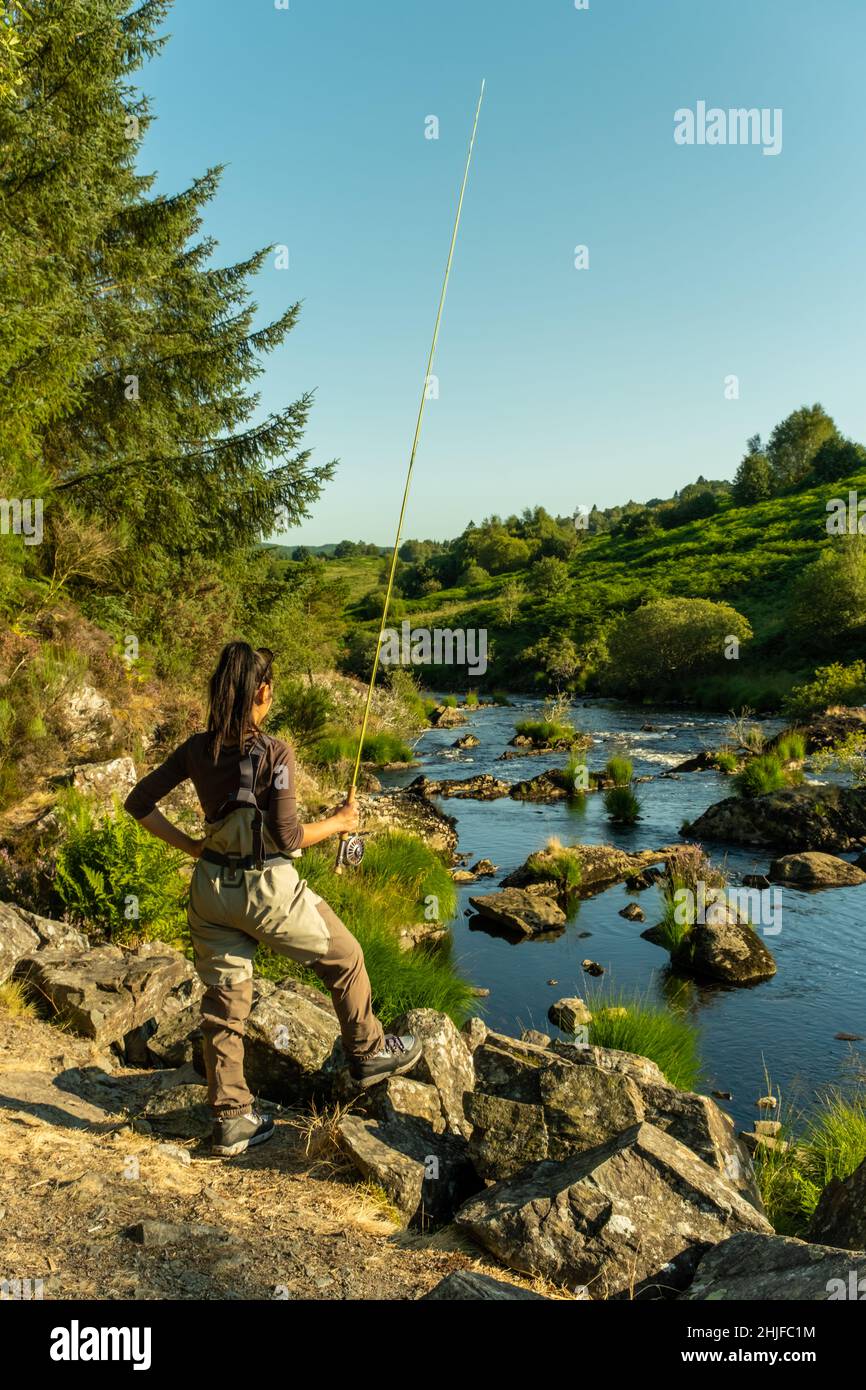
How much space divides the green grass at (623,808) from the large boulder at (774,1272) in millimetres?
16084

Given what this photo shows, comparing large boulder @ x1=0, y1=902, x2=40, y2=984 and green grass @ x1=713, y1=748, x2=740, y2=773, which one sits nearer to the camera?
large boulder @ x1=0, y1=902, x2=40, y2=984

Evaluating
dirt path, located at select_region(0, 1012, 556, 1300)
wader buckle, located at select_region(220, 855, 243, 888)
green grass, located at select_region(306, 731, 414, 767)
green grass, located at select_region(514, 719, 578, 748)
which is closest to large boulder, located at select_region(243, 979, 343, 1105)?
dirt path, located at select_region(0, 1012, 556, 1300)

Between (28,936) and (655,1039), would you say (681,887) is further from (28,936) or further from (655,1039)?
(28,936)

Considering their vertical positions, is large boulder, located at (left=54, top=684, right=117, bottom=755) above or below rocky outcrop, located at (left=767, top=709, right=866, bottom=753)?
above

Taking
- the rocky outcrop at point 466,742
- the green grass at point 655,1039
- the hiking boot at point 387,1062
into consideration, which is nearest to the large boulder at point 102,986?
the hiking boot at point 387,1062

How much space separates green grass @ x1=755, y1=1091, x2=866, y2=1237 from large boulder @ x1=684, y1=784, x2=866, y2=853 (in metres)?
11.2

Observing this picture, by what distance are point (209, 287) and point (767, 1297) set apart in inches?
731

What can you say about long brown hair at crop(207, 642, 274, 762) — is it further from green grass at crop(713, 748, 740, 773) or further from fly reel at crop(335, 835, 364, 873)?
green grass at crop(713, 748, 740, 773)

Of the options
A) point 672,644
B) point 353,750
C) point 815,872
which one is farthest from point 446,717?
point 815,872

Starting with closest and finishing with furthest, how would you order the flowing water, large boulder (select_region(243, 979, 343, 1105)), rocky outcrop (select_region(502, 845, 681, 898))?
large boulder (select_region(243, 979, 343, 1105)) → the flowing water → rocky outcrop (select_region(502, 845, 681, 898))

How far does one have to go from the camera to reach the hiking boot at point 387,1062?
5164mm

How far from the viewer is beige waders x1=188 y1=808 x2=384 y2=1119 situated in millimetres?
4609

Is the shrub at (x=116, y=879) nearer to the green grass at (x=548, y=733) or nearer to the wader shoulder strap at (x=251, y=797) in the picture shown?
the wader shoulder strap at (x=251, y=797)

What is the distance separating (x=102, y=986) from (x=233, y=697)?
3.24 meters
